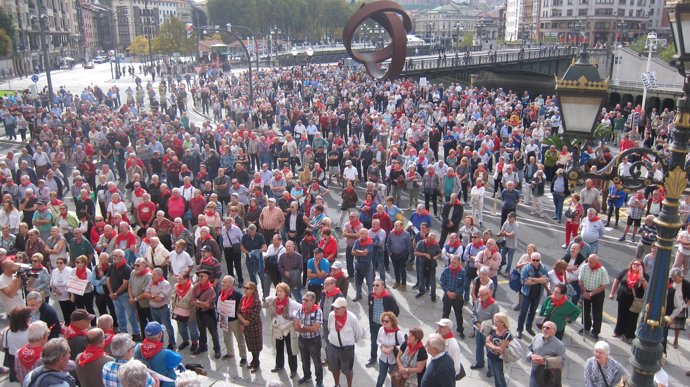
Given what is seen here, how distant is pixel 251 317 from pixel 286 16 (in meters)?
102

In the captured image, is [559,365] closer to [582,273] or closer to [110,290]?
[582,273]

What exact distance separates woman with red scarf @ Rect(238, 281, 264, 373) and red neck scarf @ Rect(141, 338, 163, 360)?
1.78 meters

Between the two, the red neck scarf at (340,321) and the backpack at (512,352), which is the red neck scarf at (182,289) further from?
the backpack at (512,352)

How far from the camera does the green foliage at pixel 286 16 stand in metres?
95.2

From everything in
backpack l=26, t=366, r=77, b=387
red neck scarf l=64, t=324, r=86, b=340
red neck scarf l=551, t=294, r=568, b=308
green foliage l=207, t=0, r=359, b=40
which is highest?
green foliage l=207, t=0, r=359, b=40

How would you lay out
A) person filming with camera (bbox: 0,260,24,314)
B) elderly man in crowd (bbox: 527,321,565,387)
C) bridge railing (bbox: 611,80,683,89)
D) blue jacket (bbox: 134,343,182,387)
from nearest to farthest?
blue jacket (bbox: 134,343,182,387)
elderly man in crowd (bbox: 527,321,565,387)
person filming with camera (bbox: 0,260,24,314)
bridge railing (bbox: 611,80,683,89)

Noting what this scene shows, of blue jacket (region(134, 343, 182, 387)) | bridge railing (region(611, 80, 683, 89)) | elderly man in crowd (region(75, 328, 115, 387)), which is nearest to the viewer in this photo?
elderly man in crowd (region(75, 328, 115, 387))

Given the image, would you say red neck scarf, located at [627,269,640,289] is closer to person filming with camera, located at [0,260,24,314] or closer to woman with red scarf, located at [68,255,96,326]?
woman with red scarf, located at [68,255,96,326]

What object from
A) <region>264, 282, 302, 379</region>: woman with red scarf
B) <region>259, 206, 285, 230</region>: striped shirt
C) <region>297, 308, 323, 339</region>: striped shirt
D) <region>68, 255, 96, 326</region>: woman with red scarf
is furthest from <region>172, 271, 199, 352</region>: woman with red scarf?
<region>259, 206, 285, 230</region>: striped shirt

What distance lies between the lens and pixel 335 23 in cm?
11838

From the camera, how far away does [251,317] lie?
25.6 feet

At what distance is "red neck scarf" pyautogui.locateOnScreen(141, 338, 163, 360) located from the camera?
6.06 meters

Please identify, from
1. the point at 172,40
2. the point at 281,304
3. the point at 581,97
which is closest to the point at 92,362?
the point at 281,304

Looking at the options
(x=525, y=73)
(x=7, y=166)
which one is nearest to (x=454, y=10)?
(x=525, y=73)
